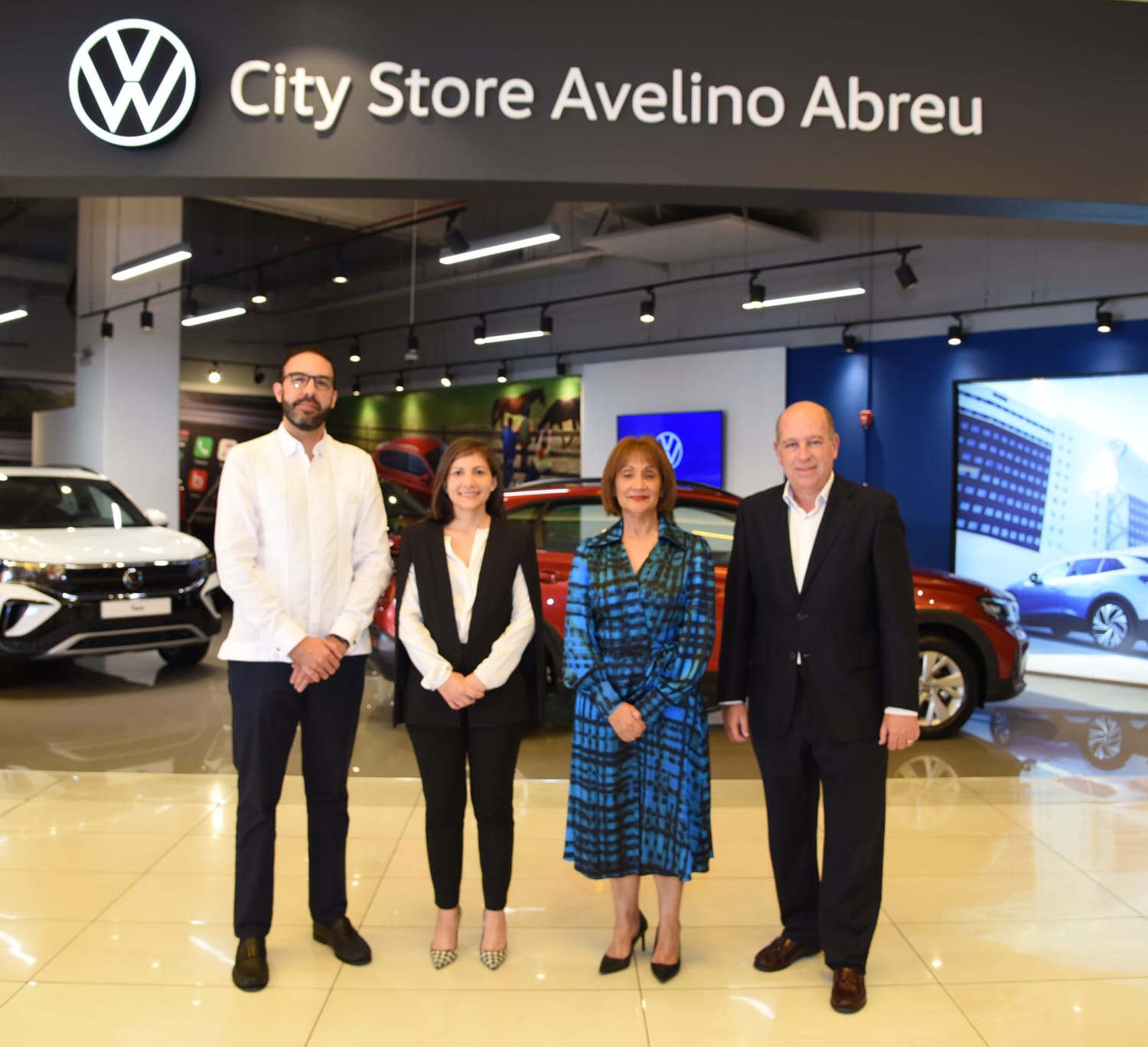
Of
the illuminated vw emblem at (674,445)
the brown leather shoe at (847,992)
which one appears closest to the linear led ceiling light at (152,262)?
the illuminated vw emblem at (674,445)

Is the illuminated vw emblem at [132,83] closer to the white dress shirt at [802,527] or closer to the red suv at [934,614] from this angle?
the red suv at [934,614]

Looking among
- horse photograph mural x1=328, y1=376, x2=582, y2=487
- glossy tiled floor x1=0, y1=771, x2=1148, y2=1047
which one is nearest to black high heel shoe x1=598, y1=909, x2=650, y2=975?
glossy tiled floor x1=0, y1=771, x2=1148, y2=1047

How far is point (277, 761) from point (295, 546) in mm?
577

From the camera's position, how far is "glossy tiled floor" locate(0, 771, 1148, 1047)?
8.09 ft

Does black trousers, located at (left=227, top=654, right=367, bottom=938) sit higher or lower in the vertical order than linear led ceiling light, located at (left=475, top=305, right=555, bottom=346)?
lower

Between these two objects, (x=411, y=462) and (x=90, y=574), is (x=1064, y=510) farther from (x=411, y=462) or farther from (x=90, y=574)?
(x=411, y=462)

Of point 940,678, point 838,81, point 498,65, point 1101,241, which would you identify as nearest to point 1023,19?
point 838,81

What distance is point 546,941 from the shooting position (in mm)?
2953

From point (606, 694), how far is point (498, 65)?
266 cm

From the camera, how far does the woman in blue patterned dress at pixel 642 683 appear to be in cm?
262

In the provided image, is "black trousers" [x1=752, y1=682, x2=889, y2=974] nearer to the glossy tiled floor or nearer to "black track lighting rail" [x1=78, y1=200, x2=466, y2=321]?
the glossy tiled floor

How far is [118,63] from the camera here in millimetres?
3906

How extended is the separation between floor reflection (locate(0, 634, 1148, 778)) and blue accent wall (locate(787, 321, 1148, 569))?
3.07 metres

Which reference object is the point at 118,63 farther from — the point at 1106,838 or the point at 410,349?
the point at 410,349
